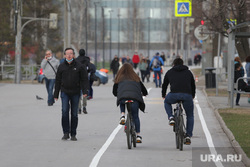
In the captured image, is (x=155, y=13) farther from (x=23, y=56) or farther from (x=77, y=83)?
(x=77, y=83)

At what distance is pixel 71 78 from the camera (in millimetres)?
12844

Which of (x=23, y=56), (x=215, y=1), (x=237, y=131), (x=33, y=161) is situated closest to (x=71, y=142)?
(x=33, y=161)

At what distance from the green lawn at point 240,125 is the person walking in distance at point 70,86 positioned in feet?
10.0

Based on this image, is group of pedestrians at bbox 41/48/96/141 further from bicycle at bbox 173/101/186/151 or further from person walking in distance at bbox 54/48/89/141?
bicycle at bbox 173/101/186/151

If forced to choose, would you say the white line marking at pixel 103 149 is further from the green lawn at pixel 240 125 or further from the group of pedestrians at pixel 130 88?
the green lawn at pixel 240 125

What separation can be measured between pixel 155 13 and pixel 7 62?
68.7 meters

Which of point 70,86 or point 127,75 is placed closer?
point 127,75

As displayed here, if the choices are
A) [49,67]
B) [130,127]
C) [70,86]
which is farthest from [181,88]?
[49,67]

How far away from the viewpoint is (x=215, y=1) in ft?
91.8

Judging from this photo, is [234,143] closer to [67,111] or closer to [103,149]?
[103,149]

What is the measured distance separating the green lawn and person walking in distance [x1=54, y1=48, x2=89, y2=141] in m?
3.05

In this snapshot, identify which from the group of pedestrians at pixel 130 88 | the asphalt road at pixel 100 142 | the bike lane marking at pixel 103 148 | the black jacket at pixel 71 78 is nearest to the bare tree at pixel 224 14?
the asphalt road at pixel 100 142

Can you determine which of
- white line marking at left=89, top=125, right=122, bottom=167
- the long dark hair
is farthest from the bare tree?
the long dark hair

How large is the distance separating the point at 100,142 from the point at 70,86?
1192 millimetres
